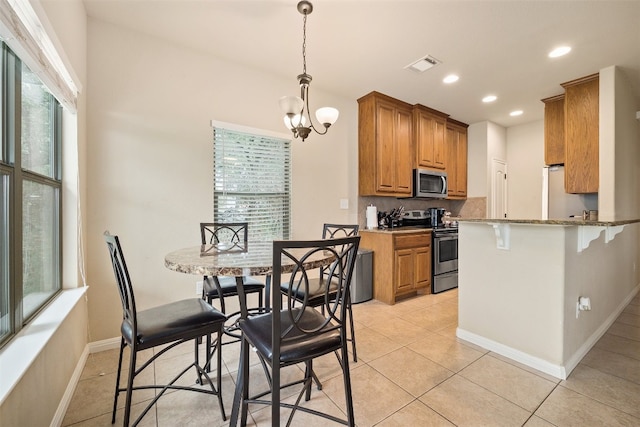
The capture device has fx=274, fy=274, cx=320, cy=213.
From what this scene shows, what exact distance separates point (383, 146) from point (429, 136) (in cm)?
105

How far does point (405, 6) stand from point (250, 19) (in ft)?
4.01

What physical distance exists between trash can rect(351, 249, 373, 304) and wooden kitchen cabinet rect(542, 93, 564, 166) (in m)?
2.84

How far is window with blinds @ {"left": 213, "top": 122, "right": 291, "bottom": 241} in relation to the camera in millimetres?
2803

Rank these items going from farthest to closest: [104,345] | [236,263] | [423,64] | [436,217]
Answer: [436,217] < [423,64] < [104,345] < [236,263]

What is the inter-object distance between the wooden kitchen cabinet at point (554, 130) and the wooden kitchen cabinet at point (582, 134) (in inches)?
17.1

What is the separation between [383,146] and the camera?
374 centimetres

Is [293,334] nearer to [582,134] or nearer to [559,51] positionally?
[559,51]

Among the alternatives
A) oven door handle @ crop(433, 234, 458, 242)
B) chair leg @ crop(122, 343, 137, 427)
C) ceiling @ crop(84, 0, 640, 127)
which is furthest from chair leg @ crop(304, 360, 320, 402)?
oven door handle @ crop(433, 234, 458, 242)

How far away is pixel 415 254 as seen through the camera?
3.59 meters

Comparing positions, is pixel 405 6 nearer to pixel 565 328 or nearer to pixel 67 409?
pixel 565 328

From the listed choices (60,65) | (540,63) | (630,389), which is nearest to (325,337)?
(630,389)

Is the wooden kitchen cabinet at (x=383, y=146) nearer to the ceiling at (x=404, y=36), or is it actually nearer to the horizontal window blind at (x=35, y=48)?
the ceiling at (x=404, y=36)

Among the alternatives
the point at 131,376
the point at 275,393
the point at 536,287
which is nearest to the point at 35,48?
the point at 131,376

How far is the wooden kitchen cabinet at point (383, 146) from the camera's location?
3682mm
